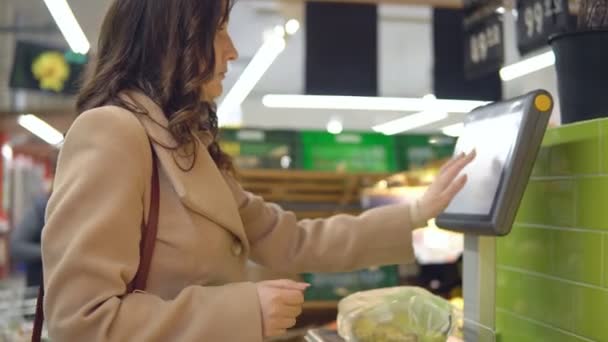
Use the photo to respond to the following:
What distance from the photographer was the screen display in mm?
1347

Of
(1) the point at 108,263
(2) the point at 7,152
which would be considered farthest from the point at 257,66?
(2) the point at 7,152

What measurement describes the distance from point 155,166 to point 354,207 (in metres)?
4.07

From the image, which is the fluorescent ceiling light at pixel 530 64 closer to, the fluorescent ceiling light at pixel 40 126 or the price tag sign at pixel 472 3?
the price tag sign at pixel 472 3

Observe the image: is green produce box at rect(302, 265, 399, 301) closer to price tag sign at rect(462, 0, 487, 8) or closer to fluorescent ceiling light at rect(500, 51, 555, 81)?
fluorescent ceiling light at rect(500, 51, 555, 81)

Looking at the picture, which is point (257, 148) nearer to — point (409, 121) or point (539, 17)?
point (539, 17)

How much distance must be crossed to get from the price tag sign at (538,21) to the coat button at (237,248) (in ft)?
4.73

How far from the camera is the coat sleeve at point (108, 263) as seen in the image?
45.6 inches

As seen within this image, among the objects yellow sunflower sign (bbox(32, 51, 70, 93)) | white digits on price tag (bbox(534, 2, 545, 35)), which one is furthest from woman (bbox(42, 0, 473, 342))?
yellow sunflower sign (bbox(32, 51, 70, 93))

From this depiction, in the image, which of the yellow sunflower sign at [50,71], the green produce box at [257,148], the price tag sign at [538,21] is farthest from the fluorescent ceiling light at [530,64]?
the yellow sunflower sign at [50,71]

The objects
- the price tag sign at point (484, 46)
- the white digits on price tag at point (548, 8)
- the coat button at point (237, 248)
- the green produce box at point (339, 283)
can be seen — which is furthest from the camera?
the green produce box at point (339, 283)

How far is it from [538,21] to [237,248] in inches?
69.3

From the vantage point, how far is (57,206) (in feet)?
3.90

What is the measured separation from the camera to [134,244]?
121 centimetres

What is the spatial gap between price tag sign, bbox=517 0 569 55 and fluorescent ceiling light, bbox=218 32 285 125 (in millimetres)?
2355
